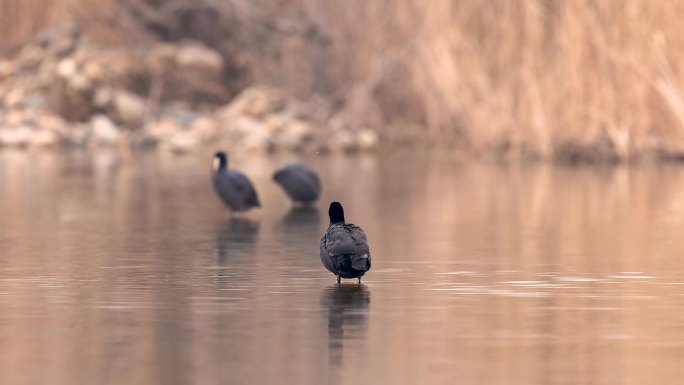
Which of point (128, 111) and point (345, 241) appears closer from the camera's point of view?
point (345, 241)

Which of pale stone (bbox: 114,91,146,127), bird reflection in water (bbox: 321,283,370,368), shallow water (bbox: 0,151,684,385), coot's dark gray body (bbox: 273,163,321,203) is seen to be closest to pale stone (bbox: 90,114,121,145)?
pale stone (bbox: 114,91,146,127)

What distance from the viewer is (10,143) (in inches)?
1457

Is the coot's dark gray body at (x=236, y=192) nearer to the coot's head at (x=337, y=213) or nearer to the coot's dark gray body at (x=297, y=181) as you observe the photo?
the coot's dark gray body at (x=297, y=181)

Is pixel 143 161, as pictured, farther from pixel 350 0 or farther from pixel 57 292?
pixel 57 292

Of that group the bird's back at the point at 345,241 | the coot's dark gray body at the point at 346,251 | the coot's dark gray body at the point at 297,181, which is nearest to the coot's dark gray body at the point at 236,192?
the coot's dark gray body at the point at 297,181

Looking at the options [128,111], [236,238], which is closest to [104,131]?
[128,111]

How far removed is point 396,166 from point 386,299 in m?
18.5

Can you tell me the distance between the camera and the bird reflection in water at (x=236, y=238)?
13914 millimetres

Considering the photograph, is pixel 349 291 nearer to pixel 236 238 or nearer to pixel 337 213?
pixel 337 213

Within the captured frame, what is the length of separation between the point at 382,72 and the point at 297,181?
46.4 feet

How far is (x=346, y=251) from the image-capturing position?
35.1 feet

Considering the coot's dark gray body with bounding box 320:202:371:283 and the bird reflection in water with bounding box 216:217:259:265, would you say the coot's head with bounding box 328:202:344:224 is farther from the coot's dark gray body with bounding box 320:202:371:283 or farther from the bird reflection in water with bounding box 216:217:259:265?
the bird reflection in water with bounding box 216:217:259:265

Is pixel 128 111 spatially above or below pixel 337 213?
above

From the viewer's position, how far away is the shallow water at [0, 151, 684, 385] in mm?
7832
